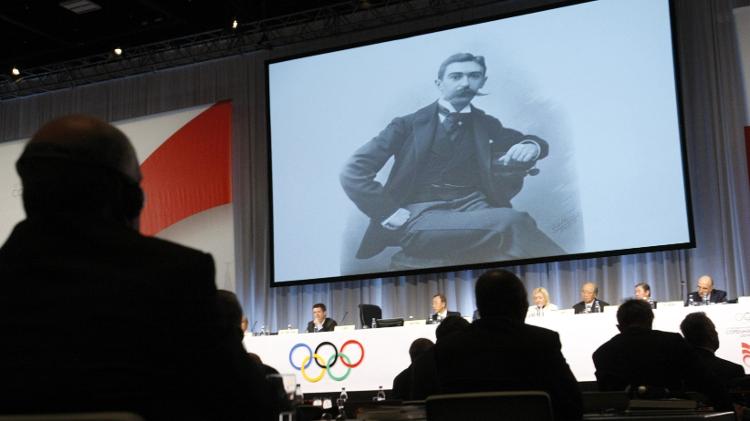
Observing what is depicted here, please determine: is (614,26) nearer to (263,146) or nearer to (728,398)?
(263,146)

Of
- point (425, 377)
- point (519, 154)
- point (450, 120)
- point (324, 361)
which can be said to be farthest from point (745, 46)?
point (425, 377)

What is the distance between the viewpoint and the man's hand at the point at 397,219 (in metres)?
10.3

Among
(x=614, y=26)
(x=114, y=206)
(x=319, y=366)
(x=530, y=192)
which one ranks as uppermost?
→ (x=614, y=26)

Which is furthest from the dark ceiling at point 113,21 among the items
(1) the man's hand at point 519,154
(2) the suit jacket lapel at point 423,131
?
(1) the man's hand at point 519,154

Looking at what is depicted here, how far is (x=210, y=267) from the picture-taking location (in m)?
1.18

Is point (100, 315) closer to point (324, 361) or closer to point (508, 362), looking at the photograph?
point (508, 362)

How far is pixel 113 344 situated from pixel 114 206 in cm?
26

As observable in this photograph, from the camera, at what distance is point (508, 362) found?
2.62m

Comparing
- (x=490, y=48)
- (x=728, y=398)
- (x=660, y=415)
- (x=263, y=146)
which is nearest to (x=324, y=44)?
(x=263, y=146)

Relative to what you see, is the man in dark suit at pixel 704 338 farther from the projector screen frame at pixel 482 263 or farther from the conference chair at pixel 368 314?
the conference chair at pixel 368 314

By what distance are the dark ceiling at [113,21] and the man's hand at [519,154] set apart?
3.20 m

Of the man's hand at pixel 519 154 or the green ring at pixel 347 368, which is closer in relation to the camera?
the green ring at pixel 347 368

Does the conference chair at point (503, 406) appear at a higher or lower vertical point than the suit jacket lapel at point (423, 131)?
lower

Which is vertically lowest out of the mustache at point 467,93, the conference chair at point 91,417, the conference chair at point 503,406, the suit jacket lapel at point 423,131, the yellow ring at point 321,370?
the yellow ring at point 321,370
